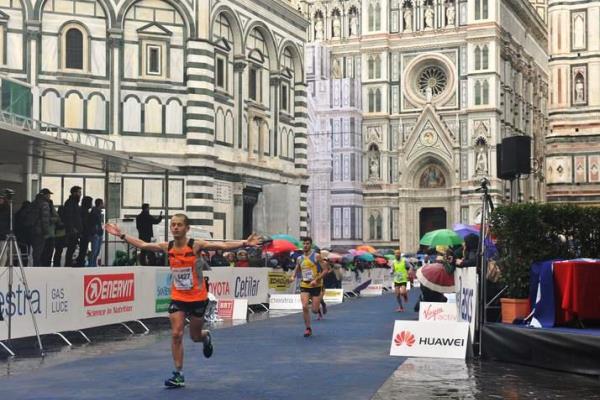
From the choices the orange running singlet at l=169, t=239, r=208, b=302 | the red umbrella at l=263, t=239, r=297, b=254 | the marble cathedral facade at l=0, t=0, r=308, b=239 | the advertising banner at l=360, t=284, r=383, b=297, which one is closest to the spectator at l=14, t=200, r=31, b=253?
the orange running singlet at l=169, t=239, r=208, b=302

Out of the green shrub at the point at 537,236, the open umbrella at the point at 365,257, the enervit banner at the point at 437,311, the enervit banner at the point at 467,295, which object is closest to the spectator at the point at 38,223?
the enervit banner at the point at 437,311

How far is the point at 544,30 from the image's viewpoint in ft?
290

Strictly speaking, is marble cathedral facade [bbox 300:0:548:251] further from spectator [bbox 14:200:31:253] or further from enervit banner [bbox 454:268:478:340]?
enervit banner [bbox 454:268:478:340]

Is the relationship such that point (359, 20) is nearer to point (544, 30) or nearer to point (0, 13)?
point (544, 30)

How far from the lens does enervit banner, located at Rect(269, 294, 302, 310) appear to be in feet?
95.6

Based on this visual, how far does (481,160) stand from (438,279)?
171 ft

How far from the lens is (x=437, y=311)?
62.4 feet

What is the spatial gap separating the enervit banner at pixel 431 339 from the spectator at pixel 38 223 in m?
8.76

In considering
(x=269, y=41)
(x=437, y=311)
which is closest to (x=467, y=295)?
(x=437, y=311)

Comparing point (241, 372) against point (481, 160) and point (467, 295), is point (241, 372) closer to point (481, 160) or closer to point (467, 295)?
point (467, 295)

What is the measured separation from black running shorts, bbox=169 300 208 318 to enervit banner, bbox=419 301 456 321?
8066 mm

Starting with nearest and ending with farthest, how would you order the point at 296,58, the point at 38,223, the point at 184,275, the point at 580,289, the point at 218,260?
the point at 184,275, the point at 580,289, the point at 38,223, the point at 218,260, the point at 296,58

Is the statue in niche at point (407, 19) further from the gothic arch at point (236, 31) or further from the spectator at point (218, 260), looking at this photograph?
the spectator at point (218, 260)

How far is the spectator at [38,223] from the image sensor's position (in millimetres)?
20141
